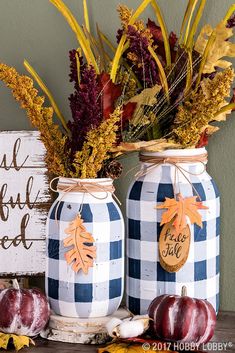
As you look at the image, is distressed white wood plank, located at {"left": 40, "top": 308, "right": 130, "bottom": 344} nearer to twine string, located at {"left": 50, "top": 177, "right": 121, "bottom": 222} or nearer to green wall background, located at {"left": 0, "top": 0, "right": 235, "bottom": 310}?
twine string, located at {"left": 50, "top": 177, "right": 121, "bottom": 222}

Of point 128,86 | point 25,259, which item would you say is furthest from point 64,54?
point 25,259

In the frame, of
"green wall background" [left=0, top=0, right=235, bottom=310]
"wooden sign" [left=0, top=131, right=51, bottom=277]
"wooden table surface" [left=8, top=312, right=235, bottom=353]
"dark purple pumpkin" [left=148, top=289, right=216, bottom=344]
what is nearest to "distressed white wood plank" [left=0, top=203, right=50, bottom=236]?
"wooden sign" [left=0, top=131, right=51, bottom=277]

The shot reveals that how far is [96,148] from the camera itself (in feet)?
3.93

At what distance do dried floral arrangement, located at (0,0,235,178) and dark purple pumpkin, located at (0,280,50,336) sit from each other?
0.76ft

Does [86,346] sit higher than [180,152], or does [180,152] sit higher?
[180,152]

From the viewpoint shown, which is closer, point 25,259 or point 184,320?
point 184,320

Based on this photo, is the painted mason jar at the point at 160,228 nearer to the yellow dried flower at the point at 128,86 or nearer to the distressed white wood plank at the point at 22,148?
the yellow dried flower at the point at 128,86

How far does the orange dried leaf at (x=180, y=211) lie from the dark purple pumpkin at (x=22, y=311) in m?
0.27

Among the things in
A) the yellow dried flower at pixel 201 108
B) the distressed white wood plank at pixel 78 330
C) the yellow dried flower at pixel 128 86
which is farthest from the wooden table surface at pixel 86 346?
the yellow dried flower at pixel 128 86

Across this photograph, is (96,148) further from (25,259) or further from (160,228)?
(25,259)

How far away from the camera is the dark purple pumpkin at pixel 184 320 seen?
1.14 m

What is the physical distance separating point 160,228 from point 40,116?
0.99 feet

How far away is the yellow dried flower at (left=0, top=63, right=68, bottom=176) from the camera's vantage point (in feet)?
4.11

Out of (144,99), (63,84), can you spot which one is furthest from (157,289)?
(63,84)
